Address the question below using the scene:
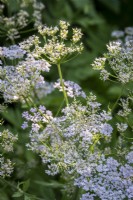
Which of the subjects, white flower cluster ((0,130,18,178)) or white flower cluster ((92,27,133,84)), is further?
white flower cluster ((92,27,133,84))

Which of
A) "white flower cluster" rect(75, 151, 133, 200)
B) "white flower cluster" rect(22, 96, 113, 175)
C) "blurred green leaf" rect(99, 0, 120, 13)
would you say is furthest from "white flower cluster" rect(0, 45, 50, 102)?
"blurred green leaf" rect(99, 0, 120, 13)

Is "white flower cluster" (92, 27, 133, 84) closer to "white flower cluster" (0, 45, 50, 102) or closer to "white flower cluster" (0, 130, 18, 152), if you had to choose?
"white flower cluster" (0, 45, 50, 102)

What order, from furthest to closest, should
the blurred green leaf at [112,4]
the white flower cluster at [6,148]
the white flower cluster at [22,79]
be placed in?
the blurred green leaf at [112,4] → the white flower cluster at [22,79] → the white flower cluster at [6,148]

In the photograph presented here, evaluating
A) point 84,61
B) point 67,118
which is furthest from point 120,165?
point 84,61

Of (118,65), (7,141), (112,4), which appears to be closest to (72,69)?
(112,4)

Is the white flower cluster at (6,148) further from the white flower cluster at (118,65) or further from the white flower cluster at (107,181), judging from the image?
the white flower cluster at (118,65)

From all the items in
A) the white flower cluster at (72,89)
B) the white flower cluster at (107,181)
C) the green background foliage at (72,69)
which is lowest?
the white flower cluster at (107,181)

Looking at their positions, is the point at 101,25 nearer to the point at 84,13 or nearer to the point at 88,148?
the point at 84,13

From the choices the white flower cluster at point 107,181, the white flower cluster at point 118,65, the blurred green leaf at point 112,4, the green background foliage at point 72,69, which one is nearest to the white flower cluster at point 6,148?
the white flower cluster at point 107,181

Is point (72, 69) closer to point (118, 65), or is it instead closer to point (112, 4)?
point (112, 4)
